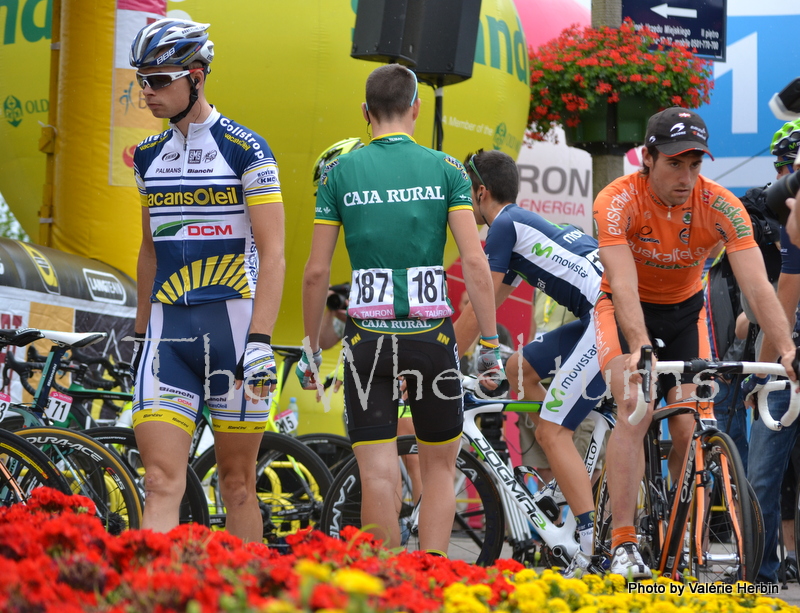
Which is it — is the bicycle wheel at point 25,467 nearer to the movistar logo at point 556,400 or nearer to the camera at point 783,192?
the movistar logo at point 556,400

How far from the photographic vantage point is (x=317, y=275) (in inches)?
174

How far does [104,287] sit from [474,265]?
4.74 meters

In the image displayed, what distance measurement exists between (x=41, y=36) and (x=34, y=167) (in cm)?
124

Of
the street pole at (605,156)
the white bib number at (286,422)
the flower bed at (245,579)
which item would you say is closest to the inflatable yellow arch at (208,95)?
the street pole at (605,156)

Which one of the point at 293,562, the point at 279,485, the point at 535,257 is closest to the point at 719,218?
the point at 535,257

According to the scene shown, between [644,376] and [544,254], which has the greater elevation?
[544,254]

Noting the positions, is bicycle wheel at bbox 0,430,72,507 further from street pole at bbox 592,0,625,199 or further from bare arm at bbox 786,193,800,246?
street pole at bbox 592,0,625,199

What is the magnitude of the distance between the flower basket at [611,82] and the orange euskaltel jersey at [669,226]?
6261 millimetres

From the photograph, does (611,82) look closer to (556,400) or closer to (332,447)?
(332,447)

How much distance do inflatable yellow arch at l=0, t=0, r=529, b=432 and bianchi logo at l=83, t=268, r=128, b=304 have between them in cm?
54

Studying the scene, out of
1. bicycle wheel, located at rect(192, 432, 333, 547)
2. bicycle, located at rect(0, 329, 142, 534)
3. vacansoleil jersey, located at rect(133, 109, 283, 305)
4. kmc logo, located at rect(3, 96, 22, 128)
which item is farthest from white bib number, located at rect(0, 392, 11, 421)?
kmc logo, located at rect(3, 96, 22, 128)

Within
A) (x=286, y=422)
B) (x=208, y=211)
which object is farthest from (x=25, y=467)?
(x=286, y=422)

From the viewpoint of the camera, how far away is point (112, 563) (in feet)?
8.56

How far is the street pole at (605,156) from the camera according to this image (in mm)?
11180
